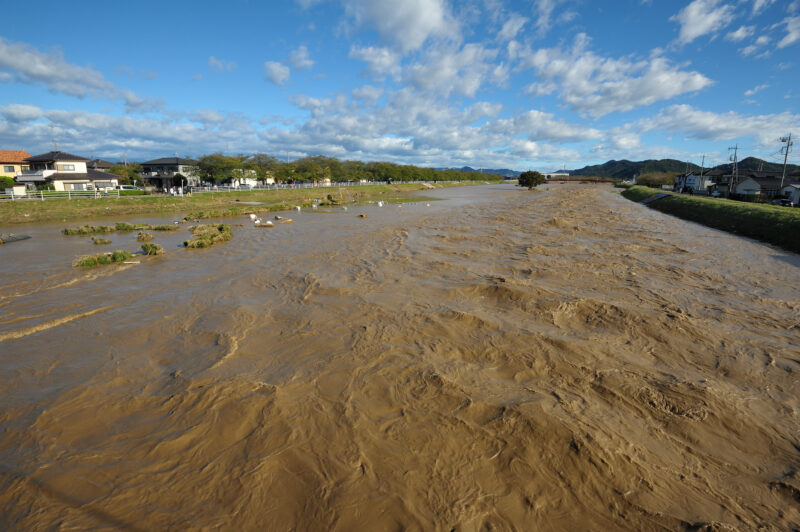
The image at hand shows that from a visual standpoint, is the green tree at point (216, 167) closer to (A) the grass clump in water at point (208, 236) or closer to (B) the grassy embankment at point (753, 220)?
(A) the grass clump in water at point (208, 236)

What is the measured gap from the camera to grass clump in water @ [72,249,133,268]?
13.8m

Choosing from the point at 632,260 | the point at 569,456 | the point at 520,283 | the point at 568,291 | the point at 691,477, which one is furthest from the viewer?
the point at 632,260

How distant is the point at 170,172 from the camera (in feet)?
224

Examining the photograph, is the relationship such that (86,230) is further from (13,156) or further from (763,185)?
(763,185)

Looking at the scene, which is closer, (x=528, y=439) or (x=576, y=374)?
(x=528, y=439)

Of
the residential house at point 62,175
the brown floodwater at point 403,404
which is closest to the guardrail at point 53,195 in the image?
the residential house at point 62,175

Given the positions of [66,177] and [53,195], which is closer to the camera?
[53,195]

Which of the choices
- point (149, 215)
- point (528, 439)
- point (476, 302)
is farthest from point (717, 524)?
point (149, 215)

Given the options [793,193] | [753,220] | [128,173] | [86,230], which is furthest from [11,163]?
[793,193]

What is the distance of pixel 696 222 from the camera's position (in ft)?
97.9

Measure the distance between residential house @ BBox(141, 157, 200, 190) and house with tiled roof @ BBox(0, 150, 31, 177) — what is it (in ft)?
53.0

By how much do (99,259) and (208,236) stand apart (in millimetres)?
5507

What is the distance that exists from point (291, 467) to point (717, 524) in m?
4.50

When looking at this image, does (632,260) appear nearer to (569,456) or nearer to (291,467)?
(569,456)
